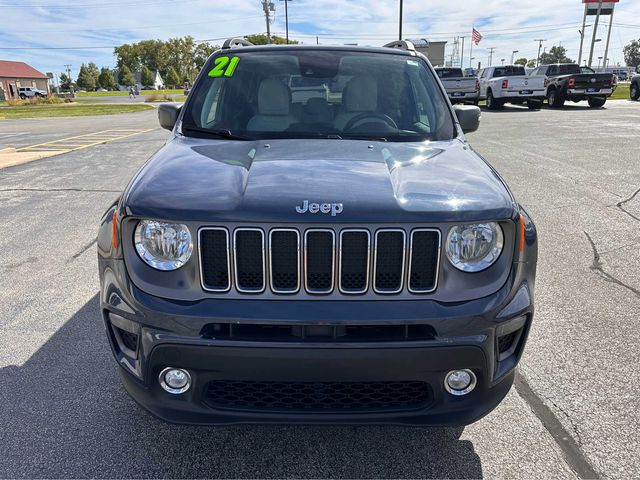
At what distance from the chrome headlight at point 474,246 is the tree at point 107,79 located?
126 m

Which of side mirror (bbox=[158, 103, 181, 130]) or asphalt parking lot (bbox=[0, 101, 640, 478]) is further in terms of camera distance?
side mirror (bbox=[158, 103, 181, 130])

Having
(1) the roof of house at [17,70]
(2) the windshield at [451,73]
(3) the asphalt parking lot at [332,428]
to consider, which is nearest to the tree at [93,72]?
(1) the roof of house at [17,70]

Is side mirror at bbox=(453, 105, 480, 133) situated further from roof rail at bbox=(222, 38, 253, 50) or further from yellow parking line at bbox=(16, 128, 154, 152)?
yellow parking line at bbox=(16, 128, 154, 152)

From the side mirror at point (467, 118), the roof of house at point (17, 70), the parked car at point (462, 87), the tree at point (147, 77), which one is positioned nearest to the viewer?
the side mirror at point (467, 118)

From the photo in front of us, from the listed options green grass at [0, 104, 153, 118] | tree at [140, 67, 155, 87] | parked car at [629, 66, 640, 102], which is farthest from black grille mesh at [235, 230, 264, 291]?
tree at [140, 67, 155, 87]

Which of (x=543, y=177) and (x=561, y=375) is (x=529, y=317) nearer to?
(x=561, y=375)

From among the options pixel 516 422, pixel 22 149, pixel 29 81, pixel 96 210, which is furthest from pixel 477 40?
pixel 29 81

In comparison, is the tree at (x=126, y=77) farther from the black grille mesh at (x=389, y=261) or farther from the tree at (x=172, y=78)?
the black grille mesh at (x=389, y=261)

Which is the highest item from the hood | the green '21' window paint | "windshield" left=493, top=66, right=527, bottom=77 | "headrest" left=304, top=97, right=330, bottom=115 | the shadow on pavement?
"windshield" left=493, top=66, right=527, bottom=77

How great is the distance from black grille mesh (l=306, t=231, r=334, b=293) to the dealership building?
306ft

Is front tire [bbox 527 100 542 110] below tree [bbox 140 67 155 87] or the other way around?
below

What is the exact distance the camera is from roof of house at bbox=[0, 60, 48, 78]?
91.9 m

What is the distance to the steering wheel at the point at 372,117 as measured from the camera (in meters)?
3.29

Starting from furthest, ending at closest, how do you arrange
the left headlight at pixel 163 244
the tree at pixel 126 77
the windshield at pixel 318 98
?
the tree at pixel 126 77, the windshield at pixel 318 98, the left headlight at pixel 163 244
